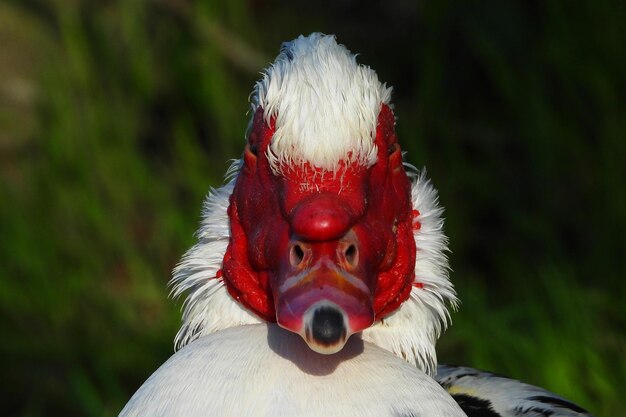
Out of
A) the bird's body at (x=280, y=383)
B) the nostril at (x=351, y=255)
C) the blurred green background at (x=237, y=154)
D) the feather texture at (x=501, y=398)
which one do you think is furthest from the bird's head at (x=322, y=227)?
the blurred green background at (x=237, y=154)

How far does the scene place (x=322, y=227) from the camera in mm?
2062

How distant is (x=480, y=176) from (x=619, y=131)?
0.64 meters

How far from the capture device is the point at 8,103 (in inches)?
228

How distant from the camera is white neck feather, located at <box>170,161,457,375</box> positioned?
2461 millimetres

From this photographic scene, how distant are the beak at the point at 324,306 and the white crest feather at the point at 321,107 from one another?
0.25m

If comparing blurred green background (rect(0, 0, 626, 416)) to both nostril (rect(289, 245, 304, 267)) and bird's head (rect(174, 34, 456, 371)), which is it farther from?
nostril (rect(289, 245, 304, 267))

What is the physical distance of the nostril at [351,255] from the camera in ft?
6.95

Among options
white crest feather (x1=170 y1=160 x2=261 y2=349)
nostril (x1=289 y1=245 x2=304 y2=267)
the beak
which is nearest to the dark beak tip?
the beak

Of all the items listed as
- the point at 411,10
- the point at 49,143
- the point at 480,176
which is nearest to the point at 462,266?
the point at 480,176

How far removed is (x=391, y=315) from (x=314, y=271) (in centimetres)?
47

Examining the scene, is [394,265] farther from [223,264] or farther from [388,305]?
[223,264]

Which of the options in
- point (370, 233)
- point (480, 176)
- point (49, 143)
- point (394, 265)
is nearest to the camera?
point (370, 233)

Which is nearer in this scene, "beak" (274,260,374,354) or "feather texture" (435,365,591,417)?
"beak" (274,260,374,354)

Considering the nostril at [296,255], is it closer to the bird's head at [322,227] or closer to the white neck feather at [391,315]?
the bird's head at [322,227]
